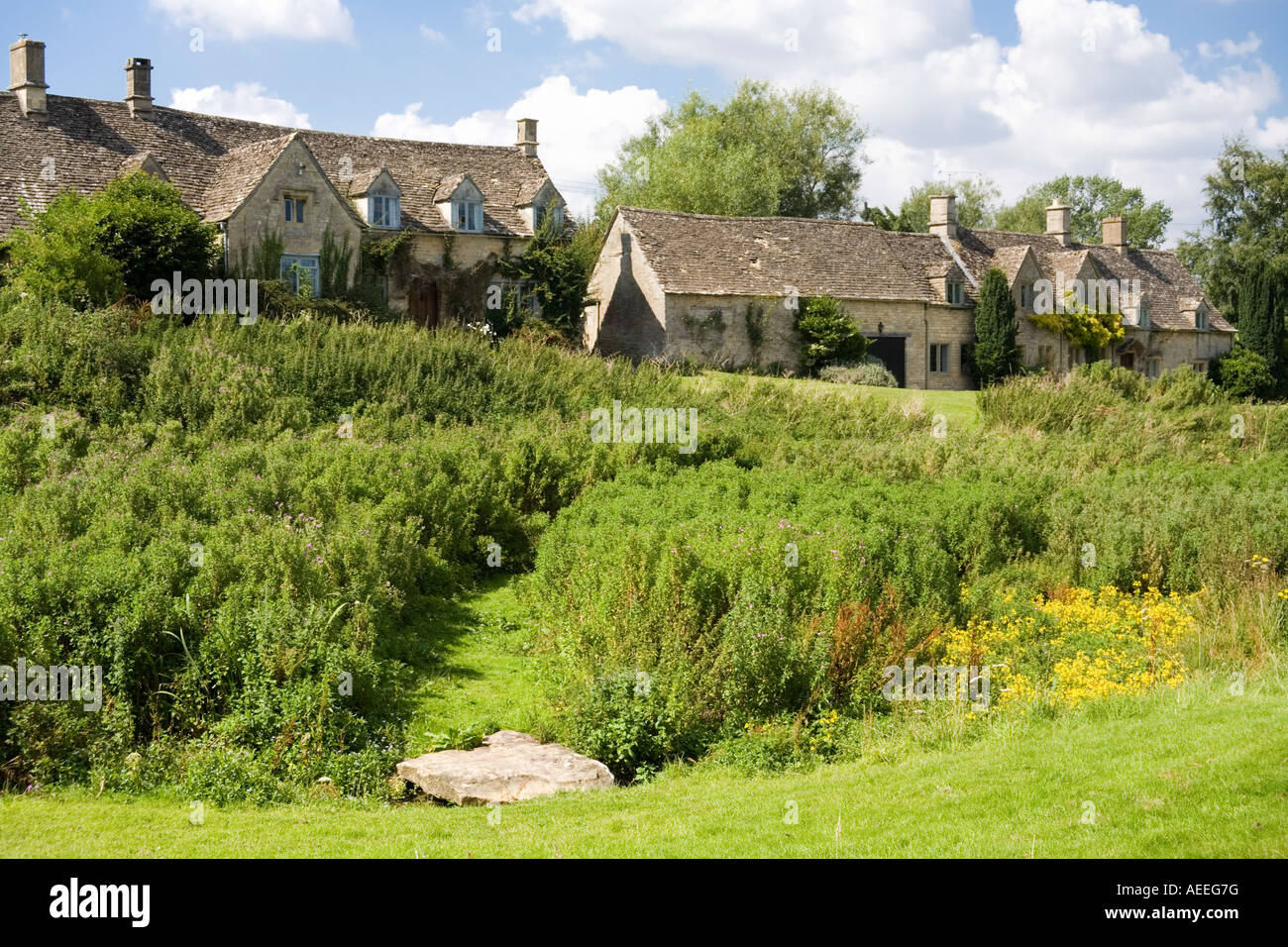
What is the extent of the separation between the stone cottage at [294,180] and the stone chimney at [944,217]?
16.8 m

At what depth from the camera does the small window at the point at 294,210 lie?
33719 millimetres

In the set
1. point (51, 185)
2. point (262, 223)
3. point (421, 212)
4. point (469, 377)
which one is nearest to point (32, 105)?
point (51, 185)

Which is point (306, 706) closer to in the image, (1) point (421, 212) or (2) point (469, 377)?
(2) point (469, 377)

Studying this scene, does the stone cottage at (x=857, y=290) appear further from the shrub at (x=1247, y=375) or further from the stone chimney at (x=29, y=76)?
the stone chimney at (x=29, y=76)

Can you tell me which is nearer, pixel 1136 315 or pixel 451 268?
pixel 451 268

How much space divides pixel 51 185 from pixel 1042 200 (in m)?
62.4

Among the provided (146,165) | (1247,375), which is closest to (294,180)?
(146,165)

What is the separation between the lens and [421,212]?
38406mm

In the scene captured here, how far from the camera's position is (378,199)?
3725 centimetres

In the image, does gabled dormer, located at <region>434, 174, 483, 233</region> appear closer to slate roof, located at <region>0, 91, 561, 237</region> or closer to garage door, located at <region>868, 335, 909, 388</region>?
slate roof, located at <region>0, 91, 561, 237</region>

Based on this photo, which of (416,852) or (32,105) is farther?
(32,105)

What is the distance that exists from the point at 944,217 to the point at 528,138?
17.4m

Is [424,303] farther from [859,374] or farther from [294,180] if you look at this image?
[859,374]

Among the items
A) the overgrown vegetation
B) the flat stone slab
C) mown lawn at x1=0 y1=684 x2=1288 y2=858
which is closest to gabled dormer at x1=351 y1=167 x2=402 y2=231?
the overgrown vegetation
